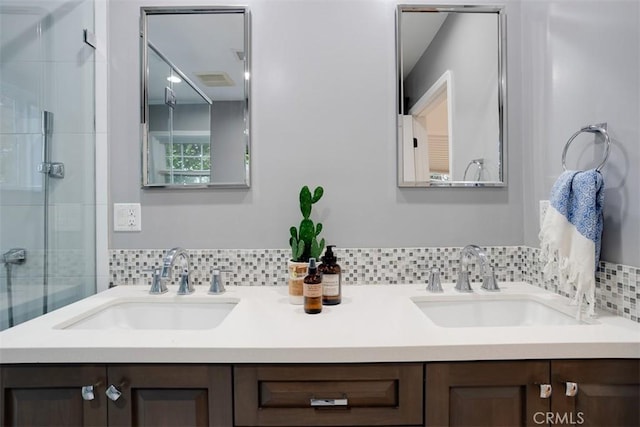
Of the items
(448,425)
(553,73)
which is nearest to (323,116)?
(553,73)

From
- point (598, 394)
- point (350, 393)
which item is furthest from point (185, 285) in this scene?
point (598, 394)

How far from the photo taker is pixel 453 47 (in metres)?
1.31

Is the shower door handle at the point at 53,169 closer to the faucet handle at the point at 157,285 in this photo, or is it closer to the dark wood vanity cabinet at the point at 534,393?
the faucet handle at the point at 157,285

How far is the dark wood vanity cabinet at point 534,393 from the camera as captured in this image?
0.75 metres

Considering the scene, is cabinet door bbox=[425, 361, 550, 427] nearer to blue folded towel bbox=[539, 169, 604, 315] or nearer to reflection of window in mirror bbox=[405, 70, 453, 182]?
blue folded towel bbox=[539, 169, 604, 315]

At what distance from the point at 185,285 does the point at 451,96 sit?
132 centimetres

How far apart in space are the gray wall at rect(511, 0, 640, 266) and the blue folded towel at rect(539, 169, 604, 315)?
59mm

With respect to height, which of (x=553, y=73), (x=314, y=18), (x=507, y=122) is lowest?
(x=507, y=122)

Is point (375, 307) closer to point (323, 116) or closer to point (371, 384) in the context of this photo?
point (371, 384)

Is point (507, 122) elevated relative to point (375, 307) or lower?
elevated

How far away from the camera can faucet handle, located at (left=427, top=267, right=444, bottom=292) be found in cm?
120

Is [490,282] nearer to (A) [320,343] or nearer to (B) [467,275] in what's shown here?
(B) [467,275]

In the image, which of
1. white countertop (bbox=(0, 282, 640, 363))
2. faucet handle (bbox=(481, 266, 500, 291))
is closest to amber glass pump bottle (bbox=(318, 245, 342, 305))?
white countertop (bbox=(0, 282, 640, 363))

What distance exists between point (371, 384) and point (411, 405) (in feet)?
0.35
